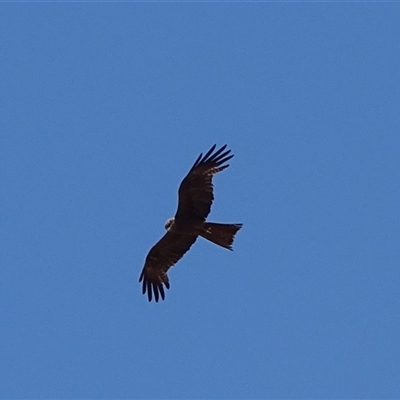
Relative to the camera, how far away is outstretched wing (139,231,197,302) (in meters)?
21.0

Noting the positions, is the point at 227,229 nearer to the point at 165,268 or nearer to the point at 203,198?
the point at 203,198

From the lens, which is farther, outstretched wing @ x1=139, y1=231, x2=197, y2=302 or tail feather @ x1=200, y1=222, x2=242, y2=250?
outstretched wing @ x1=139, y1=231, x2=197, y2=302

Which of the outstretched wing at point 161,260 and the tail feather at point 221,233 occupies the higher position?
the outstretched wing at point 161,260

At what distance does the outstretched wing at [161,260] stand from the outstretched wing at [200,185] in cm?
86

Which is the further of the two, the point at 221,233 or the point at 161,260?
the point at 161,260

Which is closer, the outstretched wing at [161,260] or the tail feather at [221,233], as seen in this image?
the tail feather at [221,233]

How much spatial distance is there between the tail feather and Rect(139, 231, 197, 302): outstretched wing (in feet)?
2.50

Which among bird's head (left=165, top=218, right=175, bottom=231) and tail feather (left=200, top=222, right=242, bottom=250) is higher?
bird's head (left=165, top=218, right=175, bottom=231)

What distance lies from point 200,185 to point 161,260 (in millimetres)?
1997

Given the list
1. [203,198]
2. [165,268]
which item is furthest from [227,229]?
[165,268]

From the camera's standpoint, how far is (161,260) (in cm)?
2139

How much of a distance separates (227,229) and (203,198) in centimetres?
71

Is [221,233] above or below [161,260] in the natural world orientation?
below

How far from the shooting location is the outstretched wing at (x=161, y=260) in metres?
21.0
